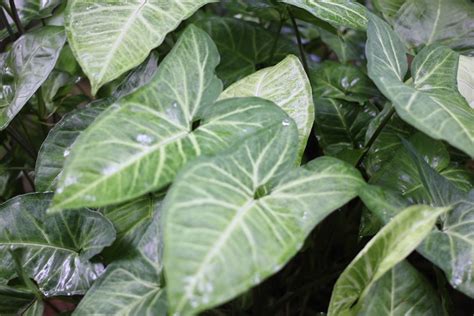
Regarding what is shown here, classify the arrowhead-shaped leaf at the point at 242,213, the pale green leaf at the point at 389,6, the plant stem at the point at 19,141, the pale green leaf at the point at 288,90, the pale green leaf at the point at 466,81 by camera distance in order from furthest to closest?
1. the pale green leaf at the point at 389,6
2. the plant stem at the point at 19,141
3. the pale green leaf at the point at 466,81
4. the pale green leaf at the point at 288,90
5. the arrowhead-shaped leaf at the point at 242,213

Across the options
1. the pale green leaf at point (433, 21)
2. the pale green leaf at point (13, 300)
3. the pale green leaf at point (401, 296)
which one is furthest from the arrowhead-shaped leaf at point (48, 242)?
the pale green leaf at point (433, 21)

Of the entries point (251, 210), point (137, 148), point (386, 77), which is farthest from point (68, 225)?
point (386, 77)

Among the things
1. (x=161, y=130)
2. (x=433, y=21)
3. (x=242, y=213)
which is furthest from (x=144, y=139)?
(x=433, y=21)

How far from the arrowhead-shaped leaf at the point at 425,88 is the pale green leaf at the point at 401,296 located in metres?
0.20

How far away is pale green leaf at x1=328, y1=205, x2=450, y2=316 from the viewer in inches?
24.8

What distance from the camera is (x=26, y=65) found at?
991 millimetres

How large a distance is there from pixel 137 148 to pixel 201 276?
0.70ft

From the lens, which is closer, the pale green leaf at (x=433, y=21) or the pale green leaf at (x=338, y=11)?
the pale green leaf at (x=338, y=11)

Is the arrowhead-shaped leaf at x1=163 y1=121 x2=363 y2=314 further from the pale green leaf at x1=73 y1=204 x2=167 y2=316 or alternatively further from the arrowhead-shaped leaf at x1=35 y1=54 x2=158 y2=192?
the arrowhead-shaped leaf at x1=35 y1=54 x2=158 y2=192

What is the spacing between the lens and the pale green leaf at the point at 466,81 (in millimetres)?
968

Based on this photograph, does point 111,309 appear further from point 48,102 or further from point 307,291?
point 48,102

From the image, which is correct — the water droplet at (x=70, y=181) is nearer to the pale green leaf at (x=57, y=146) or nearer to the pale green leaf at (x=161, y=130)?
the pale green leaf at (x=161, y=130)

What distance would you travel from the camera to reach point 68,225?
0.84 m

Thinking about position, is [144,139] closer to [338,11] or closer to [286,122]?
[286,122]
